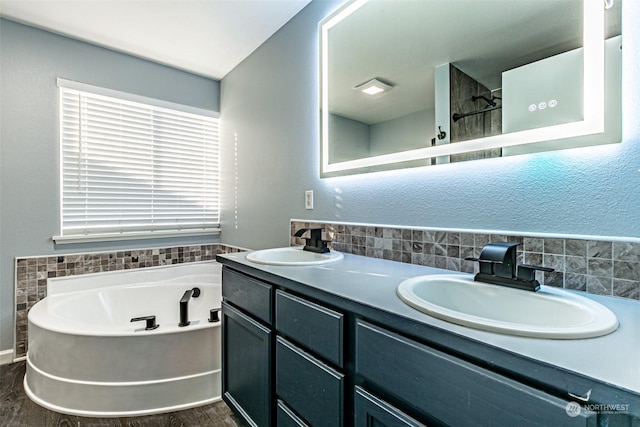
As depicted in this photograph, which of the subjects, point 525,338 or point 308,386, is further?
point 308,386

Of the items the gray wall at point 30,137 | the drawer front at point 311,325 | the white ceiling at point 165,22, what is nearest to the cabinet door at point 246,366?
the drawer front at point 311,325

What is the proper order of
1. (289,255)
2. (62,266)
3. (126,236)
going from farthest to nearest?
(126,236)
(62,266)
(289,255)

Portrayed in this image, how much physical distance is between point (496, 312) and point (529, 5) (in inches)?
40.3

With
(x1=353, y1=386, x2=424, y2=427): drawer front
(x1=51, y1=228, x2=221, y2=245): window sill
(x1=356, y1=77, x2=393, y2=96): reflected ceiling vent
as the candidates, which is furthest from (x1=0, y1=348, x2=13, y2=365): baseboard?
(x1=356, y1=77, x2=393, y2=96): reflected ceiling vent

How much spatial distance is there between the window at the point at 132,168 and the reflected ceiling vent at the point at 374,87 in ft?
6.41

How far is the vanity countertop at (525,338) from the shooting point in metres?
0.46

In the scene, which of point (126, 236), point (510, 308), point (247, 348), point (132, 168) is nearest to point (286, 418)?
point (247, 348)

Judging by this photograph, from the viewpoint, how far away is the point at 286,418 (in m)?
1.08

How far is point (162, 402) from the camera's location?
1.64 meters

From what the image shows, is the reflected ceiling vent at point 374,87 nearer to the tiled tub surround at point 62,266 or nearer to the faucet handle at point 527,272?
the faucet handle at point 527,272

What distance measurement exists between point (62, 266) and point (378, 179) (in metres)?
2.42

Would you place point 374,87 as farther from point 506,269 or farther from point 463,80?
point 506,269

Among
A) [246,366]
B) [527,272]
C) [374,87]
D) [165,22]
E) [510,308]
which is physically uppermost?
[165,22]

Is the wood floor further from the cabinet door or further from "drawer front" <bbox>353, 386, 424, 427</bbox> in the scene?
"drawer front" <bbox>353, 386, 424, 427</bbox>
